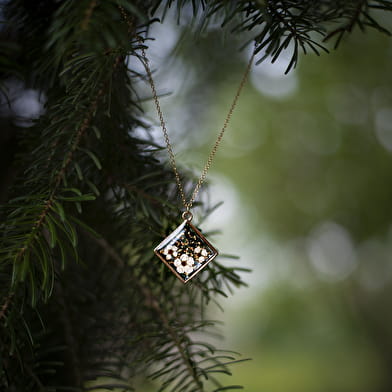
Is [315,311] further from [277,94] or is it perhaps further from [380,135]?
[277,94]

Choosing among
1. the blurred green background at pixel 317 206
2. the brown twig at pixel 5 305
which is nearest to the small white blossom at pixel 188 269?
the brown twig at pixel 5 305

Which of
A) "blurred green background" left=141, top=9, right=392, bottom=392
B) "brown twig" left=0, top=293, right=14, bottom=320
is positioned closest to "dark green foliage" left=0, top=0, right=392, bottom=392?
"brown twig" left=0, top=293, right=14, bottom=320

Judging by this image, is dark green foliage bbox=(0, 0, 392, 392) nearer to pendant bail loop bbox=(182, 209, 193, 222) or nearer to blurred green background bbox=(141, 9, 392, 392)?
pendant bail loop bbox=(182, 209, 193, 222)

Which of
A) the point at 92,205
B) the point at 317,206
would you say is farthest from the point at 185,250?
the point at 317,206

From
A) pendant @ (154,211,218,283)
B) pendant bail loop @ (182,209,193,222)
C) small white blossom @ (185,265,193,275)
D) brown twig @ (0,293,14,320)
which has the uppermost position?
pendant bail loop @ (182,209,193,222)

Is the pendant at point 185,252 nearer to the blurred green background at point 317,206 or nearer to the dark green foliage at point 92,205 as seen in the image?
the dark green foliage at point 92,205

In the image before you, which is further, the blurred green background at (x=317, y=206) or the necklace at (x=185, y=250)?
the blurred green background at (x=317, y=206)

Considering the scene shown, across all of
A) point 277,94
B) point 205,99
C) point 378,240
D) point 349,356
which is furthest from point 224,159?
point 349,356
